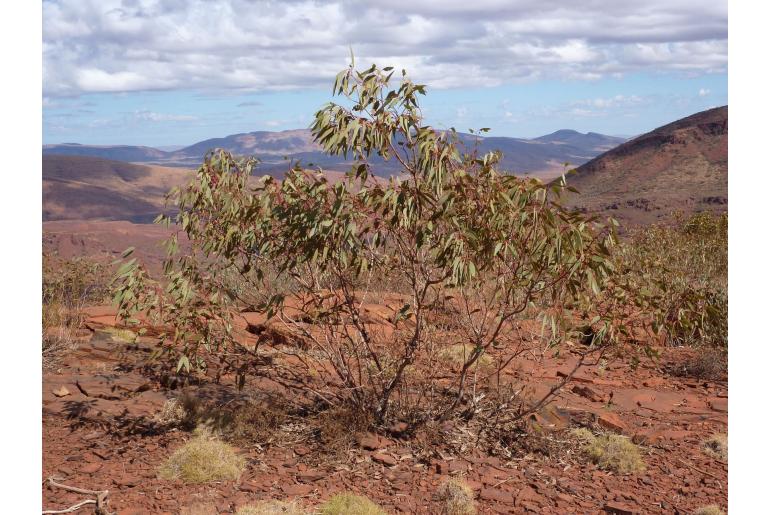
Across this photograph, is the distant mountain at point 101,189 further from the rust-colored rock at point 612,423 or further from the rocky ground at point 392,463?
the rust-colored rock at point 612,423

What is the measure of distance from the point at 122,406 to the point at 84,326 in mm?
2459

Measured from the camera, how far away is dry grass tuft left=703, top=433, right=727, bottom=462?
502 centimetres

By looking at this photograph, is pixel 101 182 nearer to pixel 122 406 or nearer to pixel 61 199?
pixel 61 199

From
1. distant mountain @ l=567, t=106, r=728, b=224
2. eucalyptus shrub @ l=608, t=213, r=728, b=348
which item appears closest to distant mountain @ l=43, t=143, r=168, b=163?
distant mountain @ l=567, t=106, r=728, b=224

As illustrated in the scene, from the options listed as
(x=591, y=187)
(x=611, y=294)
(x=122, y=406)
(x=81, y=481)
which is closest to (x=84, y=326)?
(x=122, y=406)

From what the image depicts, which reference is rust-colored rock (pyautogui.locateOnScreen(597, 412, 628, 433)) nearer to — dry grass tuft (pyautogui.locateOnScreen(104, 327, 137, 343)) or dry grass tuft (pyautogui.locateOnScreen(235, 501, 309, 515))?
dry grass tuft (pyautogui.locateOnScreen(235, 501, 309, 515))

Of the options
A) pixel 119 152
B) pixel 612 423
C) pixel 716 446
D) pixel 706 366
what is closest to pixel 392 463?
pixel 612 423

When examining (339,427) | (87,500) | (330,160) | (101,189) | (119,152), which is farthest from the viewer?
(119,152)

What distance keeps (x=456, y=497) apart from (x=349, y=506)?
621mm

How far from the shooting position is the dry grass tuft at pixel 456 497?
13.4 feet

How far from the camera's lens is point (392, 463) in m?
4.77

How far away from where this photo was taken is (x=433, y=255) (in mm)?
4973

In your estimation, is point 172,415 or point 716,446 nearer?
point 716,446

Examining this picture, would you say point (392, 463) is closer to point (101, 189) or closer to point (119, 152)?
point (101, 189)
